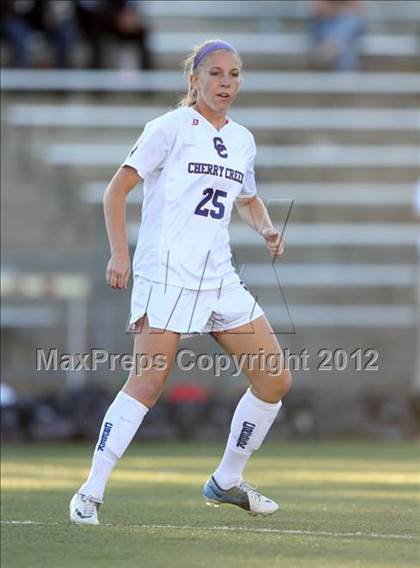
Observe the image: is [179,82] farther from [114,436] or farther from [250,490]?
[114,436]

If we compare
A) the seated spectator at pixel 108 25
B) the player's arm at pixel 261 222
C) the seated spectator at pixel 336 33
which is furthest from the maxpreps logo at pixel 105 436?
the seated spectator at pixel 336 33

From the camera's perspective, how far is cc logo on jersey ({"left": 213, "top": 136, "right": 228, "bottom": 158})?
19.6 feet

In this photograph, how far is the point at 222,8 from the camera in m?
18.1

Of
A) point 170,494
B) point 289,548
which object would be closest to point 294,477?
point 170,494

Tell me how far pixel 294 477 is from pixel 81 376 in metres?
5.20

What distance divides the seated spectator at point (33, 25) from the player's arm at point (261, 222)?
10415mm

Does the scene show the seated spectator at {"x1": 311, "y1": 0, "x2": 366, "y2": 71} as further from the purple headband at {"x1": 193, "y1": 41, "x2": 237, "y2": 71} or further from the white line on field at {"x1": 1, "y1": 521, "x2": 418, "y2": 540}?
the white line on field at {"x1": 1, "y1": 521, "x2": 418, "y2": 540}

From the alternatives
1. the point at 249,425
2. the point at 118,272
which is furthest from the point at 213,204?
the point at 249,425

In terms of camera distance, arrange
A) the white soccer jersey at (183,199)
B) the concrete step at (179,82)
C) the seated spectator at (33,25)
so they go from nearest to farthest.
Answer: the white soccer jersey at (183,199) < the seated spectator at (33,25) < the concrete step at (179,82)

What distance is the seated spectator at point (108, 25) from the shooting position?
16.6 metres

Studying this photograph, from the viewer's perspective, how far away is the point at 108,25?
16641mm

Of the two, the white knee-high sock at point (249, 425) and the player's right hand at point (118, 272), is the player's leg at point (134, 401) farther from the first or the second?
the white knee-high sock at point (249, 425)

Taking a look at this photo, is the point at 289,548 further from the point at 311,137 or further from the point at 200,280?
the point at 311,137

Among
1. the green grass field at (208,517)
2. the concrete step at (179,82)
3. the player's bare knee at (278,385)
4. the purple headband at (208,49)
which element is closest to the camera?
the green grass field at (208,517)
